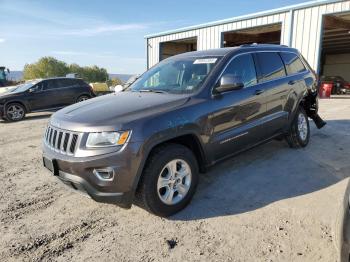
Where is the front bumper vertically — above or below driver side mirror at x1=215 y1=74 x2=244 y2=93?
below

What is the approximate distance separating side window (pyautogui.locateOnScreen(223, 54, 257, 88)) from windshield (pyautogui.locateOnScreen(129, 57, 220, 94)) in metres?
0.25

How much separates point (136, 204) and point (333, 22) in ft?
54.9

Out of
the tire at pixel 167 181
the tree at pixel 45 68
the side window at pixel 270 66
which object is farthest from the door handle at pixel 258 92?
the tree at pixel 45 68

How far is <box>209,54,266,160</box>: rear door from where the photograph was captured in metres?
3.98

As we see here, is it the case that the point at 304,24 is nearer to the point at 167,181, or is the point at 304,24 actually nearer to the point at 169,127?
the point at 169,127

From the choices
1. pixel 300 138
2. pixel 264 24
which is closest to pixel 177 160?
pixel 300 138

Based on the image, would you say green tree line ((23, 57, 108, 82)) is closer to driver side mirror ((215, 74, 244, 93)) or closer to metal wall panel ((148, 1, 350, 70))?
metal wall panel ((148, 1, 350, 70))

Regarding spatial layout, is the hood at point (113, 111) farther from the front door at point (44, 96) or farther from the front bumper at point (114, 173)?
the front door at point (44, 96)

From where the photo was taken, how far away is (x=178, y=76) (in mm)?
4441

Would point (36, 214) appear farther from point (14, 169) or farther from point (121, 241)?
point (14, 169)

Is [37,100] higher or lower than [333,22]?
lower

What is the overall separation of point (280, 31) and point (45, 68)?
72587 millimetres

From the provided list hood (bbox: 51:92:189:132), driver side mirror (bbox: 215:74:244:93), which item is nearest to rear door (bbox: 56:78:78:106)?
hood (bbox: 51:92:189:132)

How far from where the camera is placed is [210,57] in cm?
445
